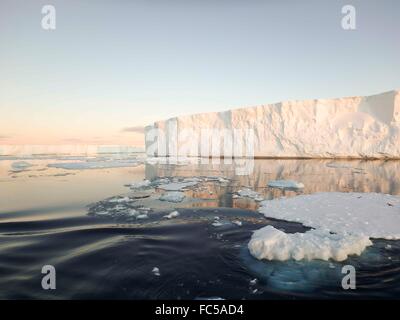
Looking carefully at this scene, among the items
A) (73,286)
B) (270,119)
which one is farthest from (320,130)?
(73,286)

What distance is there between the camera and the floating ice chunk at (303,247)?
3.54 m

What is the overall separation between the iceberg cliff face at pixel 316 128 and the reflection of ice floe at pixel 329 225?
24.1 m

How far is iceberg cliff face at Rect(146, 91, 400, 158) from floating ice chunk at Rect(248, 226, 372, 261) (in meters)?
28.9

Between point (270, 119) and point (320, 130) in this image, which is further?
point (270, 119)

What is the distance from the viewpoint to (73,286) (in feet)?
9.63

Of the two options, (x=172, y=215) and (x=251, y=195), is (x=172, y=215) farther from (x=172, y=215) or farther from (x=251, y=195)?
(x=251, y=195)

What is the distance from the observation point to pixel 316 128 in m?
30.2

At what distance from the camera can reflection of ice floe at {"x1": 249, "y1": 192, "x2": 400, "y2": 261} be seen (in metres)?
3.60

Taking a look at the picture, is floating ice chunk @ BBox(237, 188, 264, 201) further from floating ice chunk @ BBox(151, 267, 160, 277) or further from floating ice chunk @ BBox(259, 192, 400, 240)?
floating ice chunk @ BBox(151, 267, 160, 277)

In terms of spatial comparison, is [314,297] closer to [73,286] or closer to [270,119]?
[73,286]

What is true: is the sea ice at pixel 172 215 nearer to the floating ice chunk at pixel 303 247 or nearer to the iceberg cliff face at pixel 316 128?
the floating ice chunk at pixel 303 247

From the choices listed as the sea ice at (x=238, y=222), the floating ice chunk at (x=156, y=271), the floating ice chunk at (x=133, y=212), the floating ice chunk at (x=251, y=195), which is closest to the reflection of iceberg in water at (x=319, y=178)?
the floating ice chunk at (x=251, y=195)
